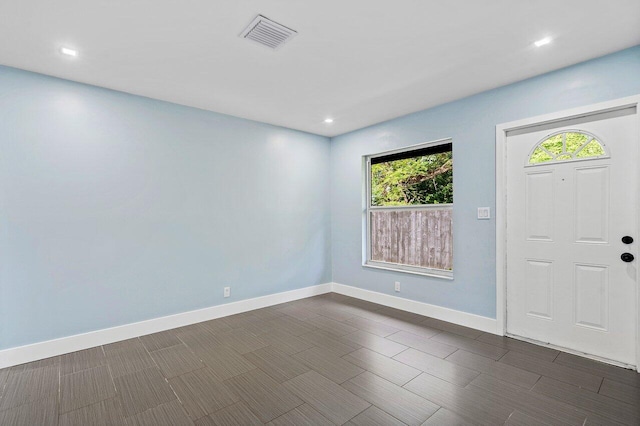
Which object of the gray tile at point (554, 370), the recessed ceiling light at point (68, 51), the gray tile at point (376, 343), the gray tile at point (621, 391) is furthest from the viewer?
the gray tile at point (376, 343)

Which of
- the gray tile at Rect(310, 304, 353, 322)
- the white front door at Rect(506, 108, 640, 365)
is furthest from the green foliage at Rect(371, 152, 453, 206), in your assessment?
the gray tile at Rect(310, 304, 353, 322)

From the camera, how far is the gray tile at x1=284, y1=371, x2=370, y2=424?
6.63 ft

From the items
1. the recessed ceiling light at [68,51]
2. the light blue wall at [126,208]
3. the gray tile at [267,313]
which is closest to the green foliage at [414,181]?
the light blue wall at [126,208]

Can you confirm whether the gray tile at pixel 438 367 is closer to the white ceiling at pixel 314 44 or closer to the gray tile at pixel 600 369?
the gray tile at pixel 600 369

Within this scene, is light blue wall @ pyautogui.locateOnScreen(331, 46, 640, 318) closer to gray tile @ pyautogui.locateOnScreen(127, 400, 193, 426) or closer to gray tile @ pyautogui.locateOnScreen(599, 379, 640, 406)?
gray tile @ pyautogui.locateOnScreen(599, 379, 640, 406)

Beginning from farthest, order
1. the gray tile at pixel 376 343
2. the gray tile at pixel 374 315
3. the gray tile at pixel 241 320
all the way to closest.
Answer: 1. the gray tile at pixel 374 315
2. the gray tile at pixel 241 320
3. the gray tile at pixel 376 343

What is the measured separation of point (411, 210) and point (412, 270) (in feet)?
2.64

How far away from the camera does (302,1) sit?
1938 millimetres

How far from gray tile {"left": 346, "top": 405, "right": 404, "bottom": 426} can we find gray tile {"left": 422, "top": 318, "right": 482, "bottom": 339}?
1653 millimetres

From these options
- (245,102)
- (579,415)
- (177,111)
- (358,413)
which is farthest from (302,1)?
(579,415)

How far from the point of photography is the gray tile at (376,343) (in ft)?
9.59

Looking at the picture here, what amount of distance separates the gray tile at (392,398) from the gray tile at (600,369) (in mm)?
1443

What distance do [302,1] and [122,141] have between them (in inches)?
95.5

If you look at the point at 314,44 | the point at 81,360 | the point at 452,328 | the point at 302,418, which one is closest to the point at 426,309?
the point at 452,328
